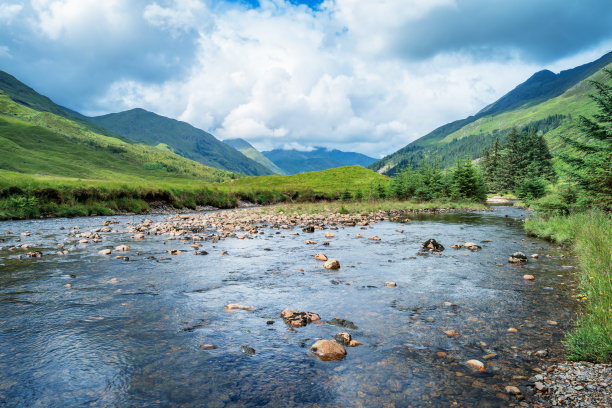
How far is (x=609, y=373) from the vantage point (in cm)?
416

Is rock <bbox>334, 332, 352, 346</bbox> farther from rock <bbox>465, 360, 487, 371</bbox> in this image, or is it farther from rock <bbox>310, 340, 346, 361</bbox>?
rock <bbox>465, 360, 487, 371</bbox>

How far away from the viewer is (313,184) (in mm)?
88688

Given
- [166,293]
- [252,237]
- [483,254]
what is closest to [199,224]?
[252,237]

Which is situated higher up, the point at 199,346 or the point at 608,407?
the point at 608,407

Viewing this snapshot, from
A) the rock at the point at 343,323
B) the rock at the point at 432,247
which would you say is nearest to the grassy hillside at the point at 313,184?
the rock at the point at 432,247

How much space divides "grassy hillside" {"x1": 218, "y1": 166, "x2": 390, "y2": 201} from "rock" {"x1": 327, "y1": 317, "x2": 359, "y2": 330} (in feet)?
150

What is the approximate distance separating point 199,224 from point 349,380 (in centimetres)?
2137

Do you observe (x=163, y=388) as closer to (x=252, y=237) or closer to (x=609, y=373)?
(x=609, y=373)

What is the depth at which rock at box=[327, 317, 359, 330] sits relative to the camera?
6.46m

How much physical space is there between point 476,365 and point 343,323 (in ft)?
8.30

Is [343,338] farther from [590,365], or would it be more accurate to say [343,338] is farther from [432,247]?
[432,247]

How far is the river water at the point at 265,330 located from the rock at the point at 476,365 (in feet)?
0.29

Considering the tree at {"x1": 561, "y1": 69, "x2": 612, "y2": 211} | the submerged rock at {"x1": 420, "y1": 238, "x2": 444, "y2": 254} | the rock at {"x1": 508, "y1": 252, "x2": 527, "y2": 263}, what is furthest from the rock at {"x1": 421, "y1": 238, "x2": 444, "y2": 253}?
the tree at {"x1": 561, "y1": 69, "x2": 612, "y2": 211}

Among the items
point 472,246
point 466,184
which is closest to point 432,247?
point 472,246
